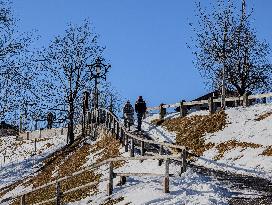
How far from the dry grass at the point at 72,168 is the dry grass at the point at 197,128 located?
13.3 ft

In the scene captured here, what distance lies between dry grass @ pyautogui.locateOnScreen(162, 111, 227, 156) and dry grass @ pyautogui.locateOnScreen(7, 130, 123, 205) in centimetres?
404

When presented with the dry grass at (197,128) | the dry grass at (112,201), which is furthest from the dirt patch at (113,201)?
the dry grass at (197,128)

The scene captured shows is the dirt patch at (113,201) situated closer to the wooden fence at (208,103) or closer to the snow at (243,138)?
the snow at (243,138)


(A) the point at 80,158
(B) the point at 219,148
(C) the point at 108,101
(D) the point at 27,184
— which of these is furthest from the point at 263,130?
(C) the point at 108,101

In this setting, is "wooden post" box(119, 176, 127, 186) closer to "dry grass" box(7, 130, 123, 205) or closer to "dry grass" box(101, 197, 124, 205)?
"dry grass" box(101, 197, 124, 205)

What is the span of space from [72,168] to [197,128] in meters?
7.76

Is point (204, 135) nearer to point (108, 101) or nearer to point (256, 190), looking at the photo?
point (256, 190)

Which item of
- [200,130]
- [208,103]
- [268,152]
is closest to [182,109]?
[208,103]

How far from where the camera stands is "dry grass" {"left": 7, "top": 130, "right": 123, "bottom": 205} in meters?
22.1

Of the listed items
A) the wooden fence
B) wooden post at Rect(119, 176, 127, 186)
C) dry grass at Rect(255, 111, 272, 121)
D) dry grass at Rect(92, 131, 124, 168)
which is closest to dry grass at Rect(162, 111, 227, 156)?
the wooden fence

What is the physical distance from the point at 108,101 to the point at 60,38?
51891mm

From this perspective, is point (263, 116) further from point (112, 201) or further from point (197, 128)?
point (112, 201)

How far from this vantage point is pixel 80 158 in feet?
101

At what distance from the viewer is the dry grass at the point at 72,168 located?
2212 cm
